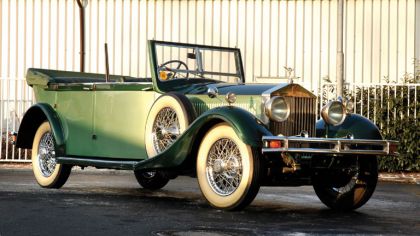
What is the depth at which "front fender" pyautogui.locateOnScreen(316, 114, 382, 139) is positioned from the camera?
361 inches

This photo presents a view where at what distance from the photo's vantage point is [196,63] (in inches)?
432

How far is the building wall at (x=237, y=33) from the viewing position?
806 inches

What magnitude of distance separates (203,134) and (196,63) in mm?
1985

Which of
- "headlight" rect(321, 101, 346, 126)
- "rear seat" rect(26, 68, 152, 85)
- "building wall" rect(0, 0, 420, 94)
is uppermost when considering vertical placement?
"building wall" rect(0, 0, 420, 94)

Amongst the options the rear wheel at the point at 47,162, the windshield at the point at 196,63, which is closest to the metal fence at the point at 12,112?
the rear wheel at the point at 47,162

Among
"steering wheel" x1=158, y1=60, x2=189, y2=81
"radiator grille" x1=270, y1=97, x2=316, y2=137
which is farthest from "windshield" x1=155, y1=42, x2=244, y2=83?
"radiator grille" x1=270, y1=97, x2=316, y2=137

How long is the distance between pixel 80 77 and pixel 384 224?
5.03 metres

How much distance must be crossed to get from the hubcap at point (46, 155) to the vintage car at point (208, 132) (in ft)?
0.04

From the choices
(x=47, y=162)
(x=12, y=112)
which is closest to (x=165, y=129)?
(x=47, y=162)

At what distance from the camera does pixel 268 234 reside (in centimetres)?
701

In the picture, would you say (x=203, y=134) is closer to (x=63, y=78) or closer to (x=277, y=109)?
(x=277, y=109)

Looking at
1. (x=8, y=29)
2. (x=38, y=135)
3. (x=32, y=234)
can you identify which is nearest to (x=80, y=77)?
(x=38, y=135)

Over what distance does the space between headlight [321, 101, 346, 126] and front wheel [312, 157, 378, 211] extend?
40cm

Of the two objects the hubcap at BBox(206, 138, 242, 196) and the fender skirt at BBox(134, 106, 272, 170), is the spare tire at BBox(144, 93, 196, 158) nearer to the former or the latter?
the fender skirt at BBox(134, 106, 272, 170)
